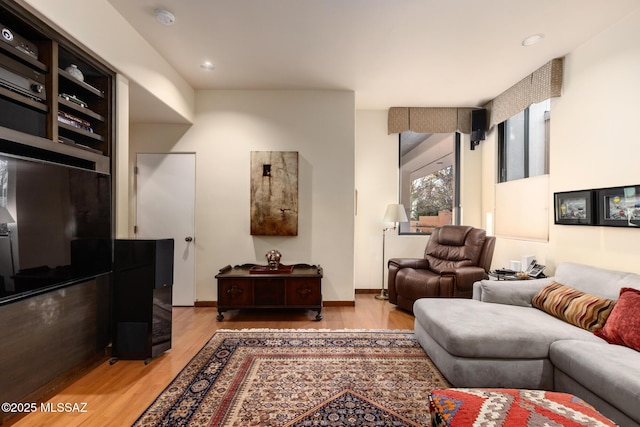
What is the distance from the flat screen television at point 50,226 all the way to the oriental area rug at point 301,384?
1.08m

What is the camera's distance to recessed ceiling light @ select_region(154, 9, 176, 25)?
2.53 metres

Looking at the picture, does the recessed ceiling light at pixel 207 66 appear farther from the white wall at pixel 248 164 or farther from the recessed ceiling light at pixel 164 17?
the recessed ceiling light at pixel 164 17

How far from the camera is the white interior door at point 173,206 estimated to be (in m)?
4.09

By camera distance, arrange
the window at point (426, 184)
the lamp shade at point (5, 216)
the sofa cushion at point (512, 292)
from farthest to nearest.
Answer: the window at point (426, 184)
the sofa cushion at point (512, 292)
the lamp shade at point (5, 216)

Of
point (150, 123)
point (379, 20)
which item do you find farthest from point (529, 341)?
point (150, 123)

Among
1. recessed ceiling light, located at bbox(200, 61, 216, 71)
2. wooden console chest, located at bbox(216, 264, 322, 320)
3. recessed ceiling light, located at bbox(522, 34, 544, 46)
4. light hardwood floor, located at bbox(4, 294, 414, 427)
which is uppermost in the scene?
recessed ceiling light, located at bbox(200, 61, 216, 71)

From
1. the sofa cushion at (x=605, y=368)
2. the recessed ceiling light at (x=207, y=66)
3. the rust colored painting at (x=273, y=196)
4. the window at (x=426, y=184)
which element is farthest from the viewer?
Result: the window at (x=426, y=184)

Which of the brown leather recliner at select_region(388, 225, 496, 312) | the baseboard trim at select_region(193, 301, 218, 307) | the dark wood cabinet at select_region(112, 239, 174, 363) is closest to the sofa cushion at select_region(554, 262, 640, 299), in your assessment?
the brown leather recliner at select_region(388, 225, 496, 312)

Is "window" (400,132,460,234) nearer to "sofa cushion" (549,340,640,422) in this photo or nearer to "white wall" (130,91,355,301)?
"white wall" (130,91,355,301)

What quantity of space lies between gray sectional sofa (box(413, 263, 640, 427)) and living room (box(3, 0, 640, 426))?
895mm

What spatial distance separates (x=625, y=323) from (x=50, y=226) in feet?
12.4

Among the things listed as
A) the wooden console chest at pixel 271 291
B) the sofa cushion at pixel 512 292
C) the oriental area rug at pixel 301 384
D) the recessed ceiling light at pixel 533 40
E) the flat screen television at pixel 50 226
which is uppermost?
the recessed ceiling light at pixel 533 40

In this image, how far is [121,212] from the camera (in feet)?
8.90

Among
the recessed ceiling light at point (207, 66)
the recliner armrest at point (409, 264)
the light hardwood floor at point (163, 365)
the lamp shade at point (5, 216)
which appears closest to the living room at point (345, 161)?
the recessed ceiling light at point (207, 66)
